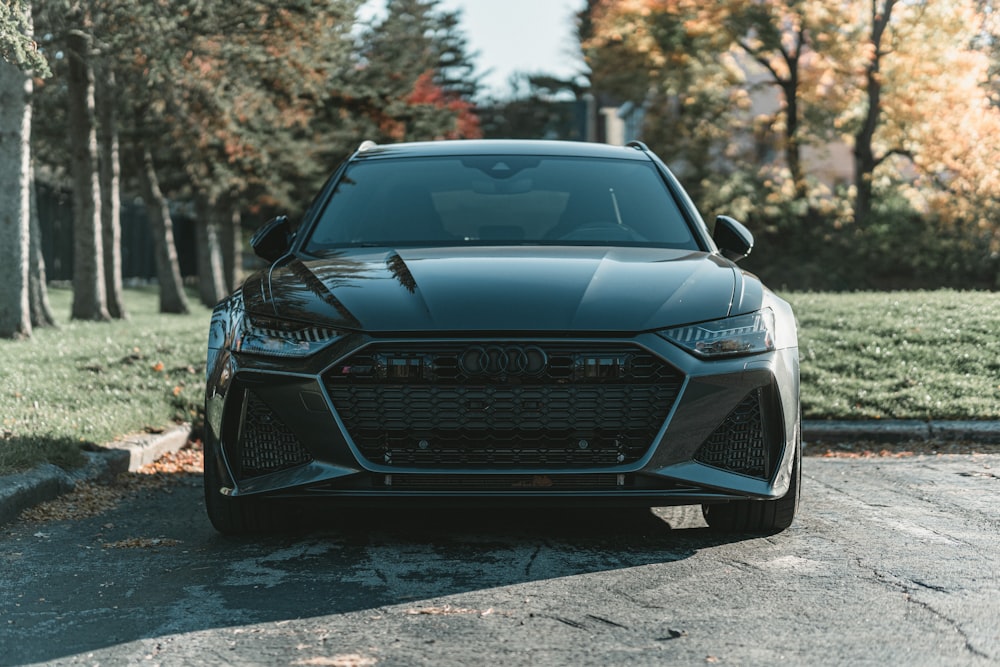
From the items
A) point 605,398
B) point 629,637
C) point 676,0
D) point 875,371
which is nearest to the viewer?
point 629,637

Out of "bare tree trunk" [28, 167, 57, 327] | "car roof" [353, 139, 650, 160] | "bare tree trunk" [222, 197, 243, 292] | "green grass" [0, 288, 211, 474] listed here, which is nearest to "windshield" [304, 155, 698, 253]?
"car roof" [353, 139, 650, 160]

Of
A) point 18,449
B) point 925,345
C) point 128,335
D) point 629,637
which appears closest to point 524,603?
point 629,637

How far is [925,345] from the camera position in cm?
1139

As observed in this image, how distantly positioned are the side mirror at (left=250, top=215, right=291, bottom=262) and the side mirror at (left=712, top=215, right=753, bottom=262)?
2.00 m

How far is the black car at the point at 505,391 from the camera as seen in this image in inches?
184

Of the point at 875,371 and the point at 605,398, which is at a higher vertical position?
the point at 605,398

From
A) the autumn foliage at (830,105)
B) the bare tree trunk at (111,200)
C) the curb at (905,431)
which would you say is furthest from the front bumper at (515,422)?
the autumn foliage at (830,105)

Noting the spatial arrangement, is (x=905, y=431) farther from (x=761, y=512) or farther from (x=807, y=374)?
(x=761, y=512)

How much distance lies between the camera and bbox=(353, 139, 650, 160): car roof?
673 cm

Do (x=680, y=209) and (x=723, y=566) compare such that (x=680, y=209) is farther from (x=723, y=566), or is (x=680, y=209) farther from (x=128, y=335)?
(x=128, y=335)

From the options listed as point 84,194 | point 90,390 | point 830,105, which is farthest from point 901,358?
point 830,105

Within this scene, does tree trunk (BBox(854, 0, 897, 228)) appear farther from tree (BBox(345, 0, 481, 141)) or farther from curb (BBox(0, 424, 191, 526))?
curb (BBox(0, 424, 191, 526))

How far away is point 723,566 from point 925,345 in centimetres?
726

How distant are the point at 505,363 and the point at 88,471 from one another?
3124 mm
